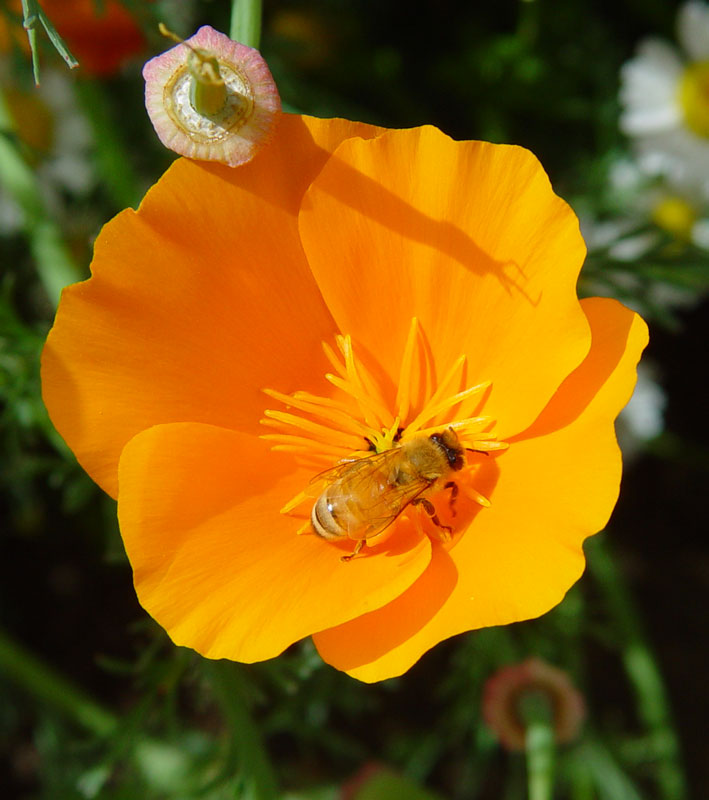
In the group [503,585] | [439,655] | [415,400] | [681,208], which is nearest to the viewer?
[503,585]

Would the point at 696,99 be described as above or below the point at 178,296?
below

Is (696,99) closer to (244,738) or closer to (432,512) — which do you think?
(432,512)

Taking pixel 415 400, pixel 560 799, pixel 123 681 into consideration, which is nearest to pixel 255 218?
pixel 415 400

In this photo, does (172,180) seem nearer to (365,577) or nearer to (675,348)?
(365,577)

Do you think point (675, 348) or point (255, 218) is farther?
point (675, 348)

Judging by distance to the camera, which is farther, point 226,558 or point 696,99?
Answer: point 696,99

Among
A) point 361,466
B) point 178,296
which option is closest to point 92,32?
point 178,296

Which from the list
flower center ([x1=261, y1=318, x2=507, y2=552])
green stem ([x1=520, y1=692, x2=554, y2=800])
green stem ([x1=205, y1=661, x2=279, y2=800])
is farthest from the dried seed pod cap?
green stem ([x1=520, y1=692, x2=554, y2=800])

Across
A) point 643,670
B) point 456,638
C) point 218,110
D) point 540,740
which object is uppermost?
point 218,110
